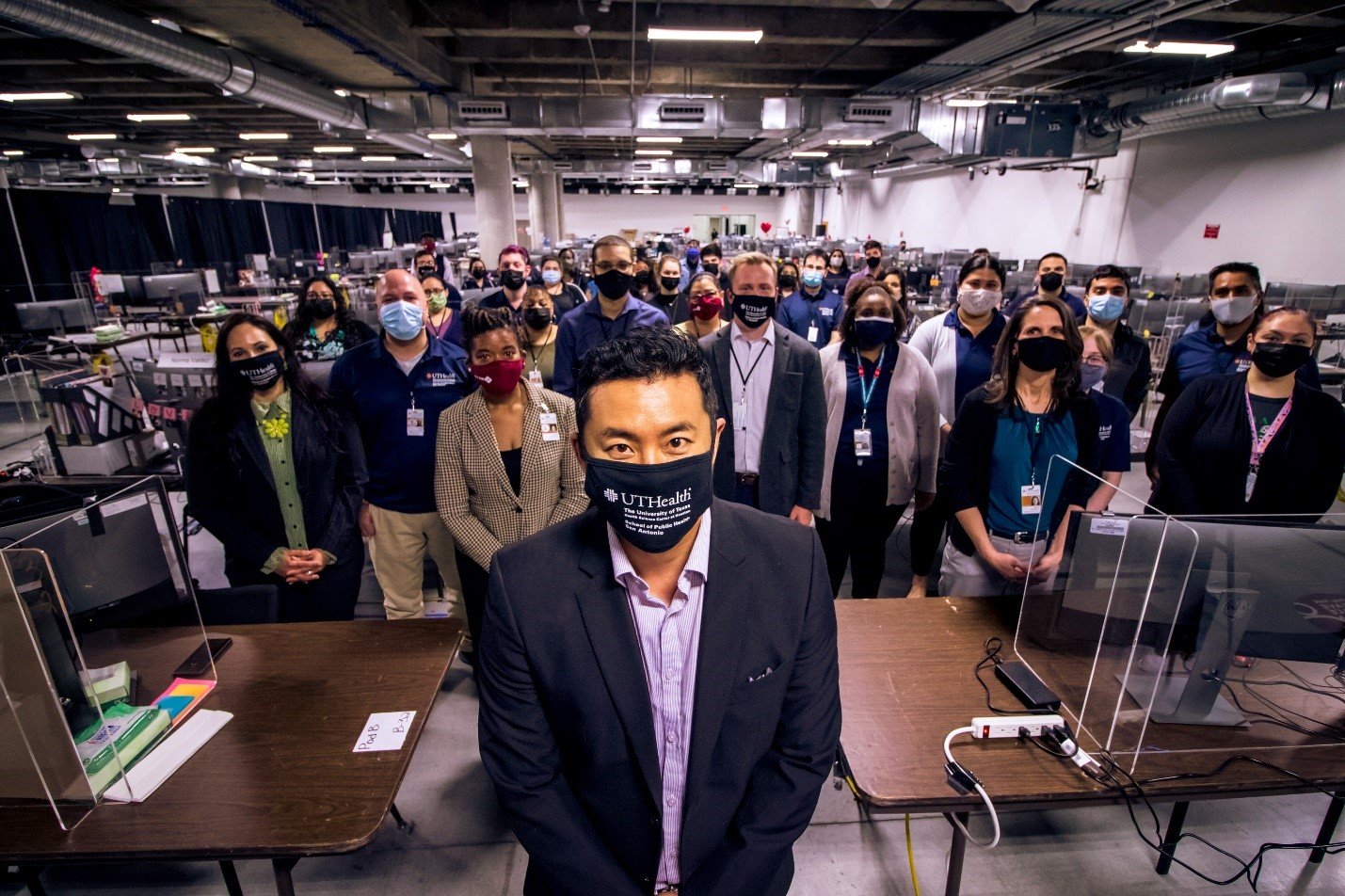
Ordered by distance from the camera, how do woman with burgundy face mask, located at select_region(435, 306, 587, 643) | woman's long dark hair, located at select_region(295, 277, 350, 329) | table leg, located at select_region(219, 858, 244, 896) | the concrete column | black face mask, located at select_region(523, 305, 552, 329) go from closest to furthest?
table leg, located at select_region(219, 858, 244, 896) → woman with burgundy face mask, located at select_region(435, 306, 587, 643) → woman's long dark hair, located at select_region(295, 277, 350, 329) → black face mask, located at select_region(523, 305, 552, 329) → the concrete column

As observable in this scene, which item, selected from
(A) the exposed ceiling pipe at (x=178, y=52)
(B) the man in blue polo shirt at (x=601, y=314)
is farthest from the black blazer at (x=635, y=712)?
(A) the exposed ceiling pipe at (x=178, y=52)

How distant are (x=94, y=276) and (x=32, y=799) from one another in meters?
11.3

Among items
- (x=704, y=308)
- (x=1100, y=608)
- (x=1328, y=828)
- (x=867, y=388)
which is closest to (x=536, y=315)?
(x=704, y=308)

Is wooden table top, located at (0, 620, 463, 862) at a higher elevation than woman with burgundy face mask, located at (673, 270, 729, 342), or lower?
lower

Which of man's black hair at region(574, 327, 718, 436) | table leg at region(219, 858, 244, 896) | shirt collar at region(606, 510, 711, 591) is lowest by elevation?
table leg at region(219, 858, 244, 896)

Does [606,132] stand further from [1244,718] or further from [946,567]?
[1244,718]

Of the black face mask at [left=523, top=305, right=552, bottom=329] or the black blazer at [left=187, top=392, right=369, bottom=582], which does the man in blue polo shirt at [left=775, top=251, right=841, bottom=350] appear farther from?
the black blazer at [left=187, top=392, right=369, bottom=582]

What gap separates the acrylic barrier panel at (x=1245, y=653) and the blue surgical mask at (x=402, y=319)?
2.69m

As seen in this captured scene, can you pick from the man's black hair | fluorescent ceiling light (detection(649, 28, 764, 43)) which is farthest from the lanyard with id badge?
fluorescent ceiling light (detection(649, 28, 764, 43))

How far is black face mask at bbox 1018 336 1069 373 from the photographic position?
2.28 m

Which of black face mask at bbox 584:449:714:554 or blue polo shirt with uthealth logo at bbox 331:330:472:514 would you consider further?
blue polo shirt with uthealth logo at bbox 331:330:472:514

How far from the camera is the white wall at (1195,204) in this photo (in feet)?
26.8

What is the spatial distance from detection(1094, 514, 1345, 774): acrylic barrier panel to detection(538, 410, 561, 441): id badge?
6.07ft

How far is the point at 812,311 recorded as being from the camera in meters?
5.99
